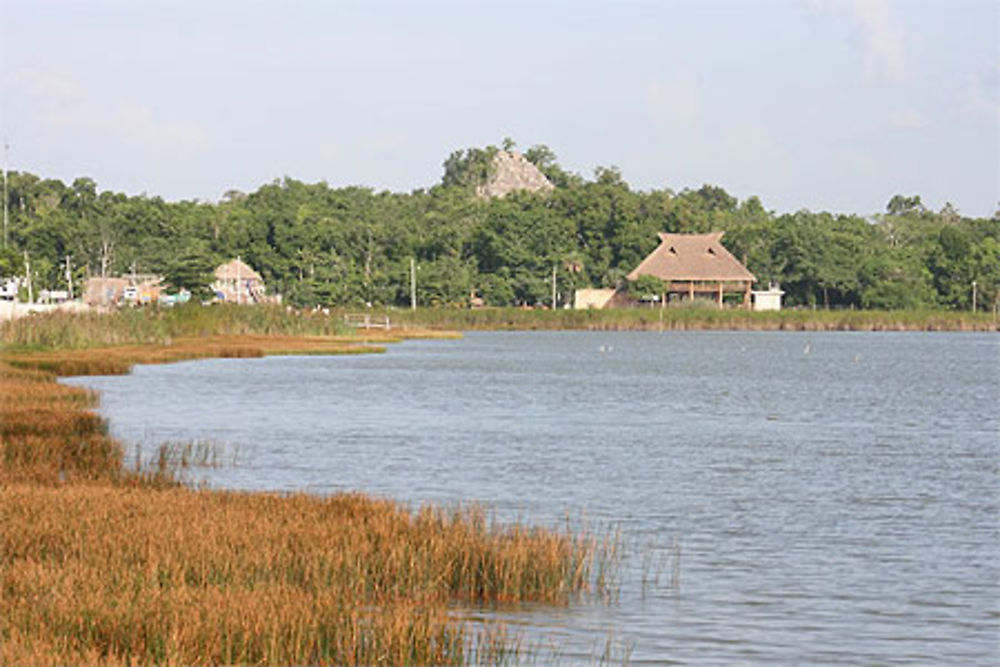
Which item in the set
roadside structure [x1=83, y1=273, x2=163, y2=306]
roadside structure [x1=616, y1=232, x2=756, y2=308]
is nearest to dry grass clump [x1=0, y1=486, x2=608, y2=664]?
roadside structure [x1=83, y1=273, x2=163, y2=306]

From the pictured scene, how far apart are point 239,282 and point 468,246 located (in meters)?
19.7

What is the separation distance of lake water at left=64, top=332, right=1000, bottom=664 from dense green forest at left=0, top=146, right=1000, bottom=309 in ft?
157

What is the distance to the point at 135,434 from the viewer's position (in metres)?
28.5

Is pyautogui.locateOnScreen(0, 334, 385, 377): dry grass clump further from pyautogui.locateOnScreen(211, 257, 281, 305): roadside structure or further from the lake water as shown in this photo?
pyautogui.locateOnScreen(211, 257, 281, 305): roadside structure

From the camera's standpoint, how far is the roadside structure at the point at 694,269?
Result: 361 feet

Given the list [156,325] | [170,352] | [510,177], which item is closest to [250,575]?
[170,352]

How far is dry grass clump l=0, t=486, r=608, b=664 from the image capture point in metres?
10.1

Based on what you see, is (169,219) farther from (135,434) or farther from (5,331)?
(135,434)

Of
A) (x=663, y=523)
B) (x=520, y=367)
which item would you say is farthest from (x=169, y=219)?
(x=663, y=523)

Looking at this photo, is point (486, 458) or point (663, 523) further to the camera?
point (486, 458)

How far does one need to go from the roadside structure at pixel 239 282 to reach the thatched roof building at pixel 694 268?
28.2 meters

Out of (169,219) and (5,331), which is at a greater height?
(169,219)

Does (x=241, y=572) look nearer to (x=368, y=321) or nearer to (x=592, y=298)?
A: (x=368, y=321)

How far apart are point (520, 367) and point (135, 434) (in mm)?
32444
